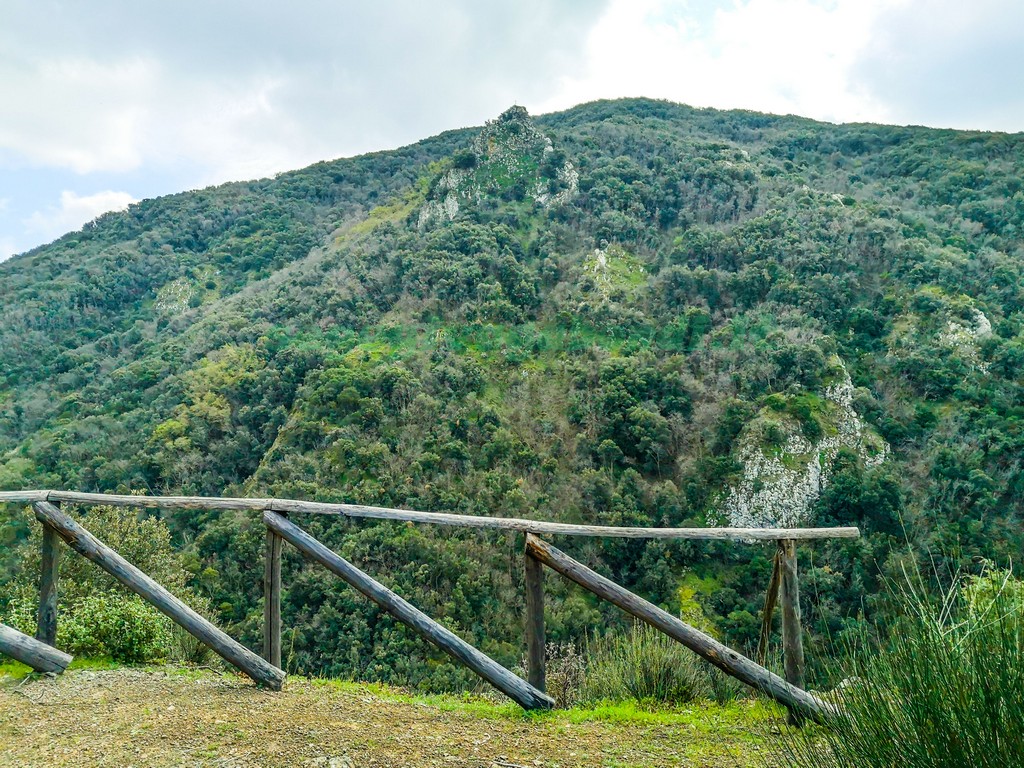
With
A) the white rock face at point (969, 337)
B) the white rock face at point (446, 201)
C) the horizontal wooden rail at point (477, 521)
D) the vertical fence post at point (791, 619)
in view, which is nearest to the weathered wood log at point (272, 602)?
the horizontal wooden rail at point (477, 521)

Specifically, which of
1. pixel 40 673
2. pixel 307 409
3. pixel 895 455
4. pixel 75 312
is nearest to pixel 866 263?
pixel 895 455

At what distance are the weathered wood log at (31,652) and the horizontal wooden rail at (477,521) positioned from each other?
901 millimetres

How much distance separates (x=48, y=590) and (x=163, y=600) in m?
1.05

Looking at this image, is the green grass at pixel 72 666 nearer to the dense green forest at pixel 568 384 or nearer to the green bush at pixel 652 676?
the green bush at pixel 652 676

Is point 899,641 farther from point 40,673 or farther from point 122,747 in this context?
point 40,673

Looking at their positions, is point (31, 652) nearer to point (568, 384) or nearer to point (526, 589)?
point (526, 589)

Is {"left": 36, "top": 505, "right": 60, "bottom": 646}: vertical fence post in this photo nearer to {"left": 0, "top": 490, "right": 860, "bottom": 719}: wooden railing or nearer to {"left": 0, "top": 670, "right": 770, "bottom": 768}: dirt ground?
{"left": 0, "top": 490, "right": 860, "bottom": 719}: wooden railing

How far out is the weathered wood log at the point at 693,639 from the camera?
10.6 feet

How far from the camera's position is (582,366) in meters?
28.2

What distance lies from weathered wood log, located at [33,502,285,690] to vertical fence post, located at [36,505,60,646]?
162 mm

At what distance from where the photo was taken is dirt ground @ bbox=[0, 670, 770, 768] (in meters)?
2.88

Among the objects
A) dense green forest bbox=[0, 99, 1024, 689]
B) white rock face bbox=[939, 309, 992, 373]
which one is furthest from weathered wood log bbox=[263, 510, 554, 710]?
white rock face bbox=[939, 309, 992, 373]

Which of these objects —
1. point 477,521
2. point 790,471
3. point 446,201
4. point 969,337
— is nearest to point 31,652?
point 477,521

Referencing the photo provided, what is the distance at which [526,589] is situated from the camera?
3426mm
